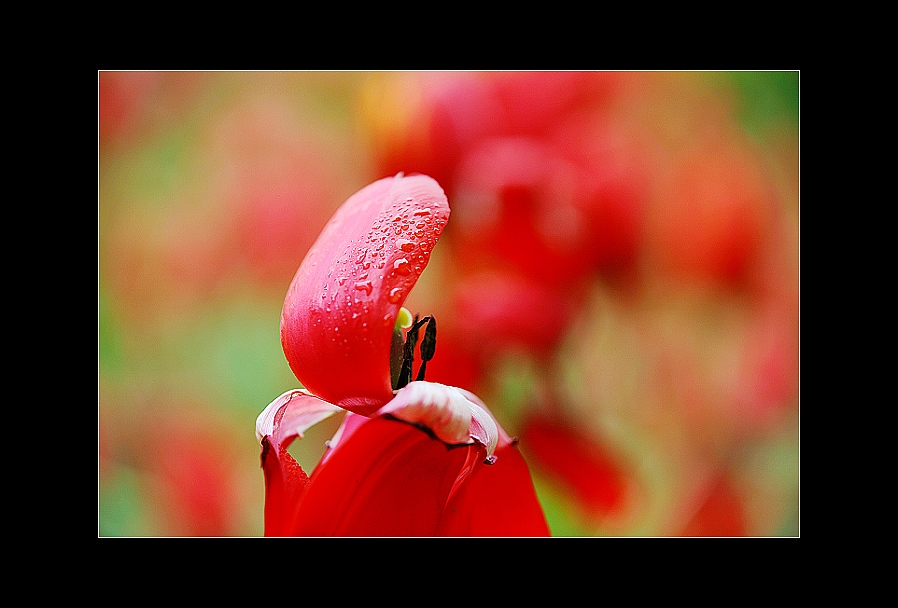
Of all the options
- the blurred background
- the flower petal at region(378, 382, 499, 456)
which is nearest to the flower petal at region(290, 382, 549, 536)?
the flower petal at region(378, 382, 499, 456)

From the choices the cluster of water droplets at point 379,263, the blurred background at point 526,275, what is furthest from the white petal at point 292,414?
the blurred background at point 526,275

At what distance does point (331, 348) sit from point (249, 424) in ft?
1.40

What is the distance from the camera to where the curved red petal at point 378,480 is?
63cm

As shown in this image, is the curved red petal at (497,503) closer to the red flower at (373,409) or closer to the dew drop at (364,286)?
the red flower at (373,409)

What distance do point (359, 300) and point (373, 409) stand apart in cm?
9

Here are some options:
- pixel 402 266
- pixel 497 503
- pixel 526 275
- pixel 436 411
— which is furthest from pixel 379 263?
pixel 526 275

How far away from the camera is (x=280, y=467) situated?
2.10 feet

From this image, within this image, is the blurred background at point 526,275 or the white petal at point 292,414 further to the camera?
the blurred background at point 526,275

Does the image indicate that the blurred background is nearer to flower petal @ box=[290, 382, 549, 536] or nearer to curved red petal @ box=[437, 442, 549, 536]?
curved red petal @ box=[437, 442, 549, 536]

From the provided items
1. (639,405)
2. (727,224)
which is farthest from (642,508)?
(727,224)

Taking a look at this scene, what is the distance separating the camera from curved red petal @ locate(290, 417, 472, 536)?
0.63m

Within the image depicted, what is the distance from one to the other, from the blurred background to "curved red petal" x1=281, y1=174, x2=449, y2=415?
0.32 meters

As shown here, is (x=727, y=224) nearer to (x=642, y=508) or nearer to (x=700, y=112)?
(x=700, y=112)

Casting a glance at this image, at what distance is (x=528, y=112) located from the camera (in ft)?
3.26
